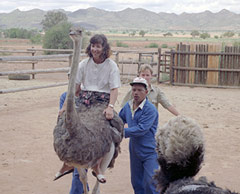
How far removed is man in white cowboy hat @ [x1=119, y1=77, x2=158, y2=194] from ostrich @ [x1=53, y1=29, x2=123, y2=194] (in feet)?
0.64

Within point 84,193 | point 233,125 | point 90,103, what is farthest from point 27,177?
point 233,125

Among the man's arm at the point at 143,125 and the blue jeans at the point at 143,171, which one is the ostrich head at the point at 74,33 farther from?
the blue jeans at the point at 143,171

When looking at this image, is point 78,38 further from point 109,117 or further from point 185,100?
point 185,100

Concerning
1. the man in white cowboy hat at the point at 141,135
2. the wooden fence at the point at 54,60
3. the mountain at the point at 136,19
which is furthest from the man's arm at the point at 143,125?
the mountain at the point at 136,19

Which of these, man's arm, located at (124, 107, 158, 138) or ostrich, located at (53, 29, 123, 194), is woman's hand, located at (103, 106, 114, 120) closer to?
ostrich, located at (53, 29, 123, 194)

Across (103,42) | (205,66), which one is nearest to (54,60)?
(205,66)

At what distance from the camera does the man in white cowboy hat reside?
363 cm

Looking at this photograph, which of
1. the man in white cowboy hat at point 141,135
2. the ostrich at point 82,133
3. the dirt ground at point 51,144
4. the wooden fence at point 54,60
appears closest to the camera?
the ostrich at point 82,133

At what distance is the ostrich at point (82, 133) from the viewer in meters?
3.13

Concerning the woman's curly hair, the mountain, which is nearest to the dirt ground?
the woman's curly hair

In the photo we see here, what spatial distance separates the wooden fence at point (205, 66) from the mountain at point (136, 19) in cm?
11190

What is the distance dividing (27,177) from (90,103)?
74.4 inches

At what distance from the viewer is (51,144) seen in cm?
652

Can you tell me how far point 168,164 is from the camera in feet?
5.91
